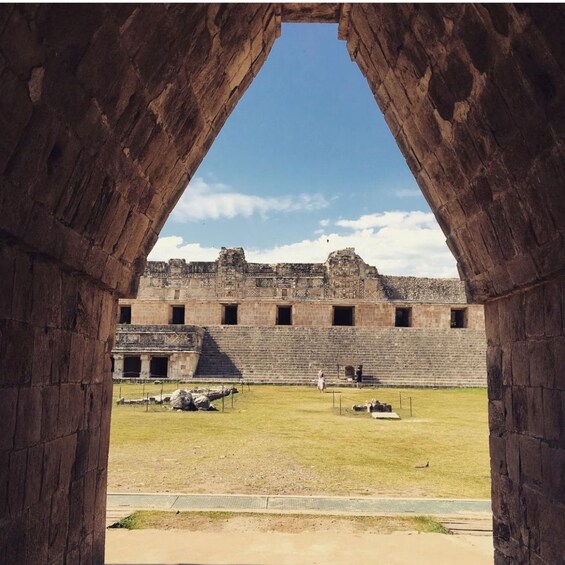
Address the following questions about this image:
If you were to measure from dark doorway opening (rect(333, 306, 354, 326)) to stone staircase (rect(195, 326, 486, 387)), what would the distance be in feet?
12.5

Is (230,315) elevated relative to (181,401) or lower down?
elevated

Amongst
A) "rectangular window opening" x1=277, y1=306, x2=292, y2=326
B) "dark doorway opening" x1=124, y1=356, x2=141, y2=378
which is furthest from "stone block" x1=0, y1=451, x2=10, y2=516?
"rectangular window opening" x1=277, y1=306, x2=292, y2=326

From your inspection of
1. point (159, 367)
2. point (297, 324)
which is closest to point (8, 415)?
point (159, 367)

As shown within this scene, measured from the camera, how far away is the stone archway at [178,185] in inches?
112

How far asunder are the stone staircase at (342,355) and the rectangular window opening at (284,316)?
10.5 feet

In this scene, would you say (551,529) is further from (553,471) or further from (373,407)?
(373,407)

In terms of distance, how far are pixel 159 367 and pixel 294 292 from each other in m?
10.1

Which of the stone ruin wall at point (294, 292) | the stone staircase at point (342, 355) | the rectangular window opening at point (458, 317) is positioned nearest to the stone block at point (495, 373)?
the stone staircase at point (342, 355)

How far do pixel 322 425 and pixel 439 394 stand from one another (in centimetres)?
1066

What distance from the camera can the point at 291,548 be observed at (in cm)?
563

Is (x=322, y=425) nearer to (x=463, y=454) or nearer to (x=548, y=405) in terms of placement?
(x=463, y=454)

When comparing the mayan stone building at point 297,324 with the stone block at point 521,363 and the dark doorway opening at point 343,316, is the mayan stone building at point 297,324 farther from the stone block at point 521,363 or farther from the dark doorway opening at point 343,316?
the stone block at point 521,363

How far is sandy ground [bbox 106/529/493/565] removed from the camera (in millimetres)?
5301

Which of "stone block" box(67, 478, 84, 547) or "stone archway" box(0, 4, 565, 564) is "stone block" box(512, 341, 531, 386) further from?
"stone block" box(67, 478, 84, 547)
